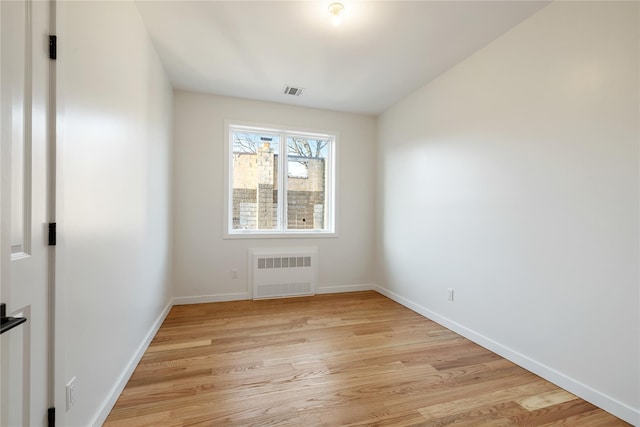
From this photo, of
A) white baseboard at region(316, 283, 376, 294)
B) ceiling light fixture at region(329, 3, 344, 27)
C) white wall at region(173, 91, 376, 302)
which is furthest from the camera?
white baseboard at region(316, 283, 376, 294)

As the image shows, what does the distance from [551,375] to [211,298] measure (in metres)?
3.42

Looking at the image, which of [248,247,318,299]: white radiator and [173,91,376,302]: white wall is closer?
[173,91,376,302]: white wall

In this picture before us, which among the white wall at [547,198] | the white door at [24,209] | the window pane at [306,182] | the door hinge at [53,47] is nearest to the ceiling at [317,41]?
the white wall at [547,198]

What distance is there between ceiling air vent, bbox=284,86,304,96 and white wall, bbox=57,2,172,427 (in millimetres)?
1381

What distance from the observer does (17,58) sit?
0.89 metres

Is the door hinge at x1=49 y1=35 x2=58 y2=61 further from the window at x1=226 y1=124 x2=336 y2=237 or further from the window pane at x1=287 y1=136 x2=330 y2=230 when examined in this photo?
the window pane at x1=287 y1=136 x2=330 y2=230

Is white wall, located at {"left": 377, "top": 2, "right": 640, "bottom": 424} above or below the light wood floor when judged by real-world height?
above

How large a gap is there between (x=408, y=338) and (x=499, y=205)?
57.0 inches

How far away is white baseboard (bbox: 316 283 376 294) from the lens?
3.91m

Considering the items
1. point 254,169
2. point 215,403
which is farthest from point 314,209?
point 215,403

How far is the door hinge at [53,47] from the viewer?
3.42 feet

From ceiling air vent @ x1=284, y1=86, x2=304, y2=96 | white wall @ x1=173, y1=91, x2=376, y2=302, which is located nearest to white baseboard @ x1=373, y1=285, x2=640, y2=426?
white wall @ x1=173, y1=91, x2=376, y2=302

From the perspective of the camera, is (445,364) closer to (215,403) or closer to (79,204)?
(215,403)

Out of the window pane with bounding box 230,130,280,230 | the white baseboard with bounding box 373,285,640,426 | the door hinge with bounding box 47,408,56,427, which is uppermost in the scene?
the window pane with bounding box 230,130,280,230
